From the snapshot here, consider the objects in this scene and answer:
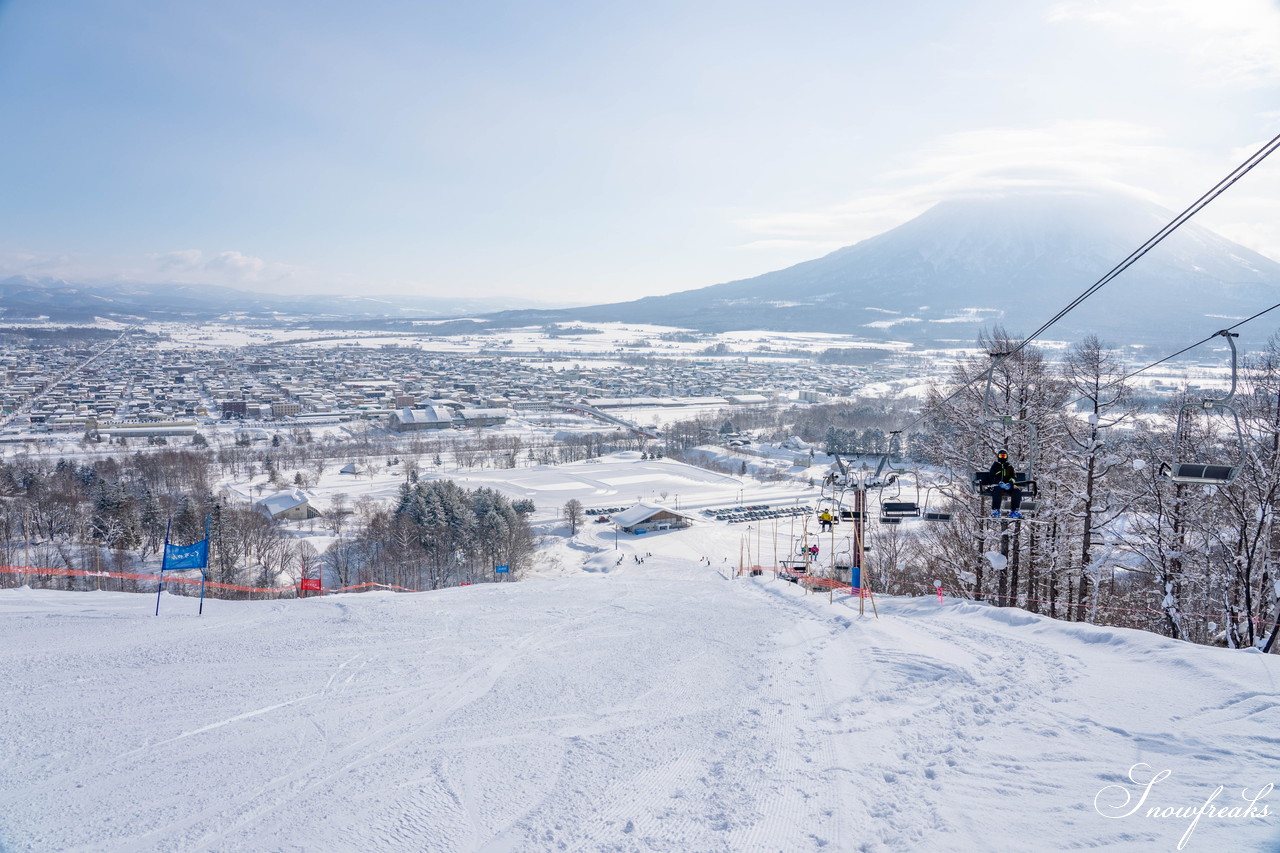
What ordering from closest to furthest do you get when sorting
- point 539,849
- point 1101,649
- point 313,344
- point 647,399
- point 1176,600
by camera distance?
point 539,849, point 1101,649, point 1176,600, point 647,399, point 313,344

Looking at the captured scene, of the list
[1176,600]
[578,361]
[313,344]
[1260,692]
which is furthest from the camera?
[313,344]

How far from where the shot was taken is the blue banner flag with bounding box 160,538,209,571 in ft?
34.3

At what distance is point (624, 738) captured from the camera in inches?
243

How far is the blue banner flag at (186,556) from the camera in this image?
10.5 metres

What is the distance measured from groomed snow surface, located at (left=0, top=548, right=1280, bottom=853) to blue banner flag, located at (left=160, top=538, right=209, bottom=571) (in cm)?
114

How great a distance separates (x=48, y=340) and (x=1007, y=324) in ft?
606

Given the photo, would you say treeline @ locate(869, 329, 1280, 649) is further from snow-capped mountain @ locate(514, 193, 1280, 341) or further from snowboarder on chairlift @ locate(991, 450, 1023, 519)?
snow-capped mountain @ locate(514, 193, 1280, 341)

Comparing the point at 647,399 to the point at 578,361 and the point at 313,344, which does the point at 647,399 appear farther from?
the point at 313,344

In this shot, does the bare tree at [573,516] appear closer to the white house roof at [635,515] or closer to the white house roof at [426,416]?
the white house roof at [635,515]

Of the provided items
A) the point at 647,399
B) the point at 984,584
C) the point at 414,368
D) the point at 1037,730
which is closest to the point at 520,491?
the point at 984,584

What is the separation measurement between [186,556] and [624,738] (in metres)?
8.67

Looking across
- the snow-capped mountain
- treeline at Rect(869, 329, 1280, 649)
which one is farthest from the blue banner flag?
the snow-capped mountain

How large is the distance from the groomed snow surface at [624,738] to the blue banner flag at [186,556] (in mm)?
1141

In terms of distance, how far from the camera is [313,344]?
15825cm
